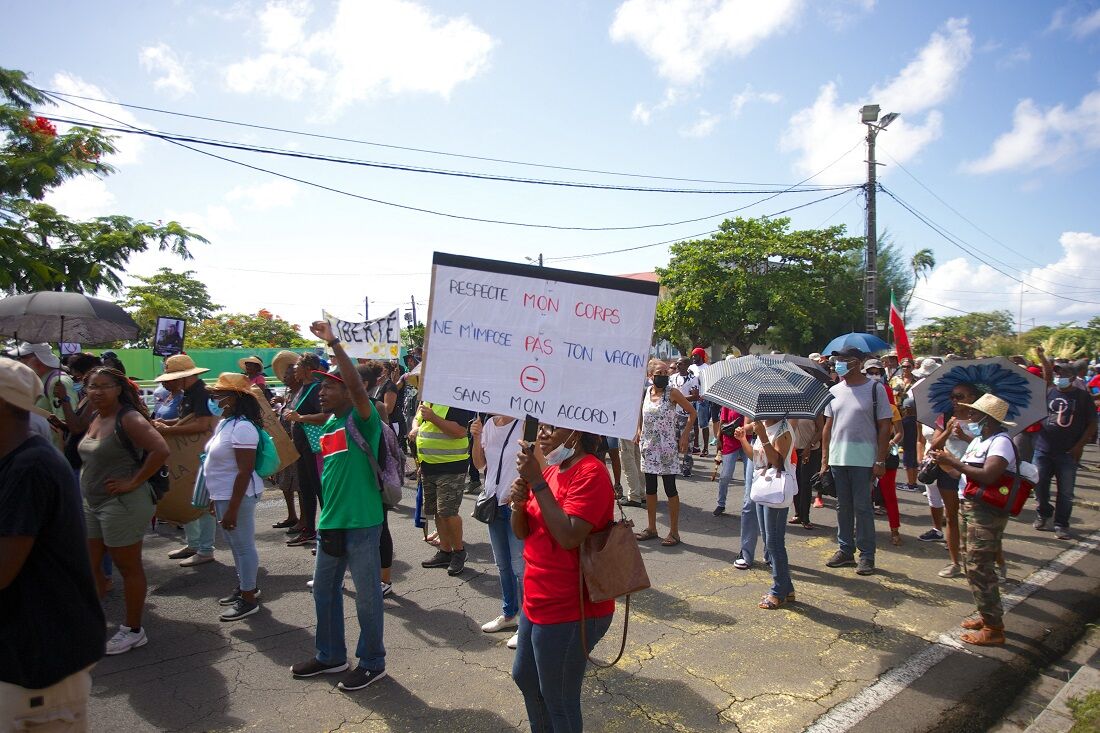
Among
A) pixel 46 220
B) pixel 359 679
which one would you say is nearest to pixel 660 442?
pixel 359 679

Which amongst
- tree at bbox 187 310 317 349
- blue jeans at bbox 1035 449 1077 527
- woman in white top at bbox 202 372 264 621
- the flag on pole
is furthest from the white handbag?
tree at bbox 187 310 317 349

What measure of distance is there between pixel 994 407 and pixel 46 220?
16.2 m

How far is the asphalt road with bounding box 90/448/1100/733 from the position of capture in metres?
3.63

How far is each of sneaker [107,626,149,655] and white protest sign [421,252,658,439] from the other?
3293 millimetres

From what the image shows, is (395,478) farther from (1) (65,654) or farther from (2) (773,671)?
(2) (773,671)

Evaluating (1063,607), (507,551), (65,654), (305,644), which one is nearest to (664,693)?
(507,551)

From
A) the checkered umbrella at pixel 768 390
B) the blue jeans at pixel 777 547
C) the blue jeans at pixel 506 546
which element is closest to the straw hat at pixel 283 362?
the blue jeans at pixel 506 546

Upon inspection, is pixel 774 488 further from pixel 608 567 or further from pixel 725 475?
pixel 725 475

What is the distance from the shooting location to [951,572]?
19.5 feet

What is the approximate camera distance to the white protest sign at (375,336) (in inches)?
340

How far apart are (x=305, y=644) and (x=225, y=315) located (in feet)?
155

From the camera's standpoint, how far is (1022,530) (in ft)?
24.9

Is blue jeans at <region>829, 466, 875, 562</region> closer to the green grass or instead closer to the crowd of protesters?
the crowd of protesters

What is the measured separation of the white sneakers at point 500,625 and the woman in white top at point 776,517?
198cm
